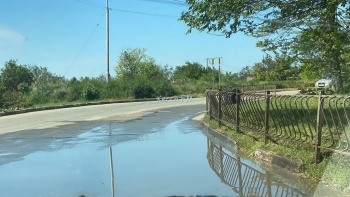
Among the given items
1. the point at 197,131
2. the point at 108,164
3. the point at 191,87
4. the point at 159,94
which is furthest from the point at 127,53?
the point at 108,164

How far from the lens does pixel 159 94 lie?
4128 cm

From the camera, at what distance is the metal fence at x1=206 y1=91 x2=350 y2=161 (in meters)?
6.33

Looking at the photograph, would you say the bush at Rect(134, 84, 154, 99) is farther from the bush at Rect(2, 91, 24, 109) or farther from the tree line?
the bush at Rect(2, 91, 24, 109)

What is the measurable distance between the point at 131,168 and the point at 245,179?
2.29m

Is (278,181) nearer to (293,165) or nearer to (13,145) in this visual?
(293,165)

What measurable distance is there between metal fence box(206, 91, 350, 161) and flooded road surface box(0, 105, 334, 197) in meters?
0.81

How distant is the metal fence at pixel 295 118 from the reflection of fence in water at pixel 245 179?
941 mm

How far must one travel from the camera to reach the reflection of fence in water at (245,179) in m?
5.66

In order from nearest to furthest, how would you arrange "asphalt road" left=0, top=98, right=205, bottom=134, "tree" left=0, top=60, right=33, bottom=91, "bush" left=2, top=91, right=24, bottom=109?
"asphalt road" left=0, top=98, right=205, bottom=134 < "bush" left=2, top=91, right=24, bottom=109 < "tree" left=0, top=60, right=33, bottom=91

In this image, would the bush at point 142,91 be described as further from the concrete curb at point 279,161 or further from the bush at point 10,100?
the concrete curb at point 279,161

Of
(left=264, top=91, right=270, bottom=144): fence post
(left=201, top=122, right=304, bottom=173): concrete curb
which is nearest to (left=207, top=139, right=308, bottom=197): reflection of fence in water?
(left=201, top=122, right=304, bottom=173): concrete curb

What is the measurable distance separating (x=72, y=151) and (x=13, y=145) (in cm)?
233

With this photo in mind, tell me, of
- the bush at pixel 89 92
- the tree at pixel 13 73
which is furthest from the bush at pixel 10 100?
the tree at pixel 13 73

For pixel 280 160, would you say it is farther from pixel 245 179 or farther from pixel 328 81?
pixel 328 81
